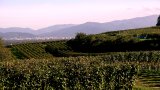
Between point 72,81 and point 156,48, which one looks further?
point 156,48

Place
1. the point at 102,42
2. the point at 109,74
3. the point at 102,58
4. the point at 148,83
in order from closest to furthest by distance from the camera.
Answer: the point at 109,74
the point at 148,83
the point at 102,58
the point at 102,42

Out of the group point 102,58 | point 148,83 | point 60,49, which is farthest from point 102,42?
point 148,83

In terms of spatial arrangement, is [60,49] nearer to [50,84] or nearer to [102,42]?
[102,42]

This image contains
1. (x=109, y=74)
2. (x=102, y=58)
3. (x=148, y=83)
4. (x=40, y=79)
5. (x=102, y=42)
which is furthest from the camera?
(x=102, y=42)

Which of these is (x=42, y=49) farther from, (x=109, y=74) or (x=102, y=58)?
(x=109, y=74)

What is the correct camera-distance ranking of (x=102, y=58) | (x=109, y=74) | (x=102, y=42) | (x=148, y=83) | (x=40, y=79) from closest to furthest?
(x=40, y=79) < (x=109, y=74) < (x=148, y=83) < (x=102, y=58) < (x=102, y=42)

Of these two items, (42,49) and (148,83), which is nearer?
(148,83)

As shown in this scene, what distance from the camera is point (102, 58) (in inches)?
2596

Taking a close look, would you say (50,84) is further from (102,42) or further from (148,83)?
(102,42)

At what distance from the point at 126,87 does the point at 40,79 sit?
26.7 feet

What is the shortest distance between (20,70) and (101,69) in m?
8.05

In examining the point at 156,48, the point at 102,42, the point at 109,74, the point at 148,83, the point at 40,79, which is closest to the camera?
the point at 40,79

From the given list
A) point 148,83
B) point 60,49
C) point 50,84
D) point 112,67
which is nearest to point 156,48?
point 60,49

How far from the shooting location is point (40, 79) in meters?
36.1
